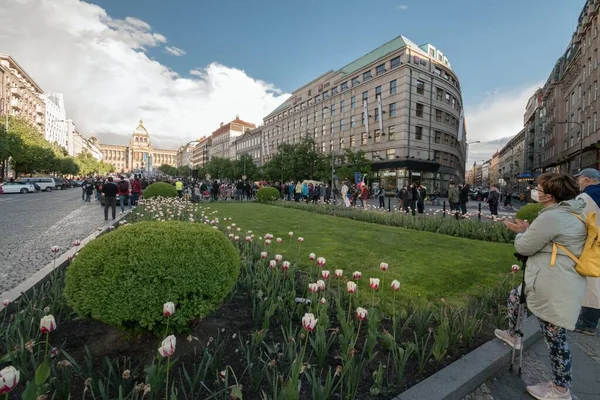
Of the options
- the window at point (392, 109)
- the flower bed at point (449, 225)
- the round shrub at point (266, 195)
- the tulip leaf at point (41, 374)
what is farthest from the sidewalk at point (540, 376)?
the window at point (392, 109)

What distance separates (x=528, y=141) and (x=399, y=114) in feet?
203

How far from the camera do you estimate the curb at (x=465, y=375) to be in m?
2.56

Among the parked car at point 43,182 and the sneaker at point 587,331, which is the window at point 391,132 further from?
the parked car at point 43,182

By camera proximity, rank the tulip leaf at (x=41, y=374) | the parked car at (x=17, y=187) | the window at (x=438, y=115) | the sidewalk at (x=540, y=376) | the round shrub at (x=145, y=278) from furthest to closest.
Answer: the window at (x=438, y=115) → the parked car at (x=17, y=187) → the sidewalk at (x=540, y=376) → the round shrub at (x=145, y=278) → the tulip leaf at (x=41, y=374)

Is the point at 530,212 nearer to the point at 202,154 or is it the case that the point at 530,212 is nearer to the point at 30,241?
the point at 30,241

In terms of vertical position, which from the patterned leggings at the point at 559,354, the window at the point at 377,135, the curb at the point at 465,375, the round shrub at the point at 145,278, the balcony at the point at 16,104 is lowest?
the curb at the point at 465,375

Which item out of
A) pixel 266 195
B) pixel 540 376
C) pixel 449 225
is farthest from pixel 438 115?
pixel 540 376

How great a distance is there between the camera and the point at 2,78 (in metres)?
63.4

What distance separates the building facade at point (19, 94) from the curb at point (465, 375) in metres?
86.4

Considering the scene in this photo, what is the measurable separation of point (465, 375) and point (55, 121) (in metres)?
133

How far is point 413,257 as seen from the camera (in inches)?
293

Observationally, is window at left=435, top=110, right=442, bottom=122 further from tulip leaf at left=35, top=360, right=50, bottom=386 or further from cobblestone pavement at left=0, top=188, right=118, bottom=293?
tulip leaf at left=35, top=360, right=50, bottom=386

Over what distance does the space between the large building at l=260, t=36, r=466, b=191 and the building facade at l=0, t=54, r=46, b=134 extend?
2615 inches

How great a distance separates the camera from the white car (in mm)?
35406
